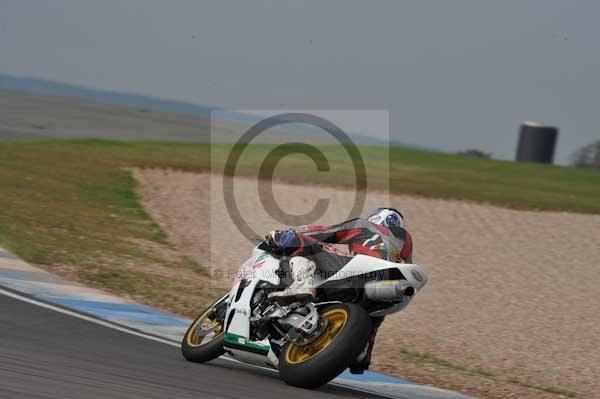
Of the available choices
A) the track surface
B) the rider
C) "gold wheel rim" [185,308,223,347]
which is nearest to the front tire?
the track surface


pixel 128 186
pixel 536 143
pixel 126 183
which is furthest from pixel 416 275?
pixel 536 143

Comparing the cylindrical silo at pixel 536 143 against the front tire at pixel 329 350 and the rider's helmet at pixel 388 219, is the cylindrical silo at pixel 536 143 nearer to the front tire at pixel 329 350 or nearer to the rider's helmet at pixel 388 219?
the rider's helmet at pixel 388 219

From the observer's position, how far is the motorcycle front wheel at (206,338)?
7.68 m

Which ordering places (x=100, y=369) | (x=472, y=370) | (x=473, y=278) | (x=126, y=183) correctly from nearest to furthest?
1. (x=100, y=369)
2. (x=472, y=370)
3. (x=473, y=278)
4. (x=126, y=183)

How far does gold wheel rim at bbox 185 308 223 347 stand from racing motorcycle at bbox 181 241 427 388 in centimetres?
1

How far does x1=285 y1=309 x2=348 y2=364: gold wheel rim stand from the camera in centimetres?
684

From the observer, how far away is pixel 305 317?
274 inches

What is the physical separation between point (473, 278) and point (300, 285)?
9213mm

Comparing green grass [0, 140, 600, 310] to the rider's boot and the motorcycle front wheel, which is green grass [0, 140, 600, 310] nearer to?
the motorcycle front wheel

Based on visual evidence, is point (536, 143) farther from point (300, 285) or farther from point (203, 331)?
point (300, 285)

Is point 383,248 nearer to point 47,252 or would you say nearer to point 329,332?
point 329,332

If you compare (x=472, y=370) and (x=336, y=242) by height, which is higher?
(x=336, y=242)


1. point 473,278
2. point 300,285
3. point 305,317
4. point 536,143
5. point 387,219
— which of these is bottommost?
point 473,278

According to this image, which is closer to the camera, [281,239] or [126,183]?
[281,239]
